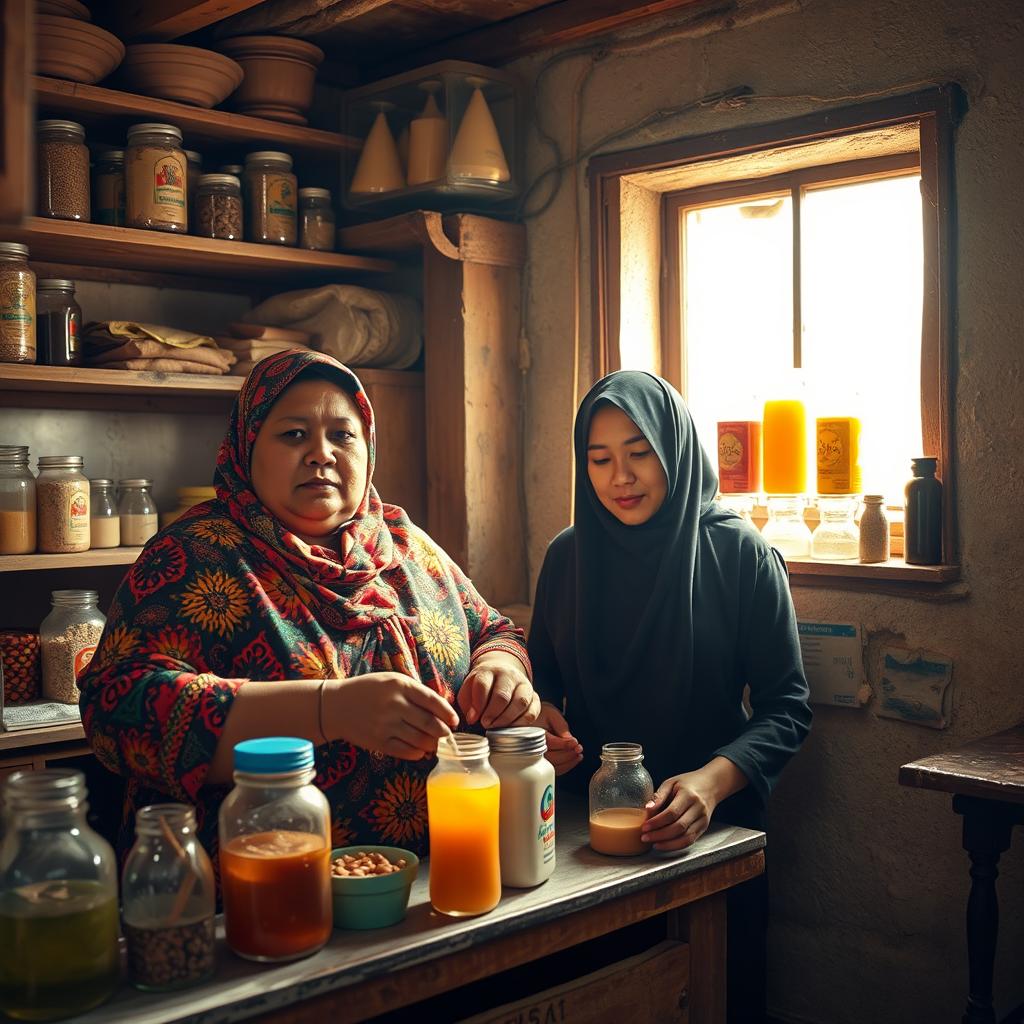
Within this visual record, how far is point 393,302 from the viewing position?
3215 mm

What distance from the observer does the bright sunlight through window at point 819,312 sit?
107 inches

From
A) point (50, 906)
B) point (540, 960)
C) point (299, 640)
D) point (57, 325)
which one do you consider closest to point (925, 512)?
point (540, 960)

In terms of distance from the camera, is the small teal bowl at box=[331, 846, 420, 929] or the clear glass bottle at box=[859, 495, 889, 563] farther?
the clear glass bottle at box=[859, 495, 889, 563]

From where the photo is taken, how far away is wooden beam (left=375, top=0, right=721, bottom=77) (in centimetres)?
282

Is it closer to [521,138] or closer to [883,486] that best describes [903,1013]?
[883,486]

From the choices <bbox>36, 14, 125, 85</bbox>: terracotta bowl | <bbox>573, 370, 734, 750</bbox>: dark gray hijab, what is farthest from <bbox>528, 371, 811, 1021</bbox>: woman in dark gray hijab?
<bbox>36, 14, 125, 85</bbox>: terracotta bowl

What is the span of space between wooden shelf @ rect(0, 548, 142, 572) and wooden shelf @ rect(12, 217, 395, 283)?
71cm

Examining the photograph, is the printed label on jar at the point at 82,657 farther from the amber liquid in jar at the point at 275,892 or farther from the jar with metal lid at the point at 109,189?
the amber liquid in jar at the point at 275,892

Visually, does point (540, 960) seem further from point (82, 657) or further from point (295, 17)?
point (295, 17)

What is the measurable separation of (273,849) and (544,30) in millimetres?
2317

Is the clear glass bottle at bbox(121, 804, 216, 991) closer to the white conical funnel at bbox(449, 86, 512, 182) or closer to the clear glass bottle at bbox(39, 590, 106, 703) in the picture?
the clear glass bottle at bbox(39, 590, 106, 703)

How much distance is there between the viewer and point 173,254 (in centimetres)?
294

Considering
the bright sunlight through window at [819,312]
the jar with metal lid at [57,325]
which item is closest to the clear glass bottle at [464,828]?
the bright sunlight through window at [819,312]

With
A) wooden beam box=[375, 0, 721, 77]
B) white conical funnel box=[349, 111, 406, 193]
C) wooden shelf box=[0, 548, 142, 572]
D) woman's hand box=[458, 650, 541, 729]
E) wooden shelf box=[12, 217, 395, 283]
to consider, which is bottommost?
woman's hand box=[458, 650, 541, 729]
